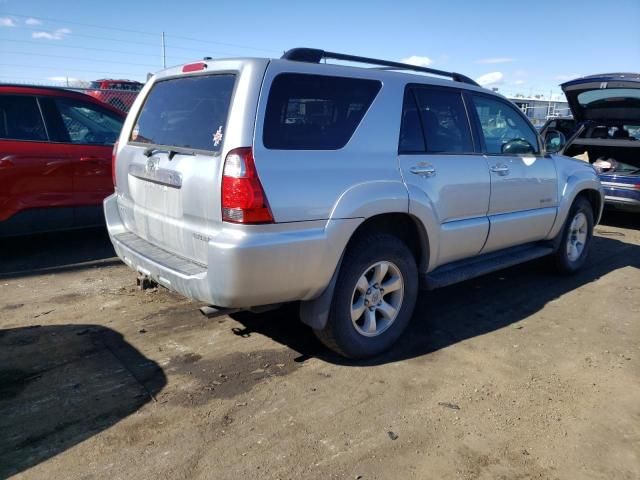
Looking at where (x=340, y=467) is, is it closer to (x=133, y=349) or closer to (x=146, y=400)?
(x=146, y=400)

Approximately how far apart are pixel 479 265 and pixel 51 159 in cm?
454

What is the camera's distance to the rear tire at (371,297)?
10.9 ft

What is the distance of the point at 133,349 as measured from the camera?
3.60m

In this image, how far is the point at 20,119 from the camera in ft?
17.9

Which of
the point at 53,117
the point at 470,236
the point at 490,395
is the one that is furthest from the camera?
the point at 53,117

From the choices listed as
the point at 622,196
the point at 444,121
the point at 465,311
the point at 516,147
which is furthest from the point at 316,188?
the point at 622,196

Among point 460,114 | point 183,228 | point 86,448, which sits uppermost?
point 460,114

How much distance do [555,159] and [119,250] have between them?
4220 millimetres

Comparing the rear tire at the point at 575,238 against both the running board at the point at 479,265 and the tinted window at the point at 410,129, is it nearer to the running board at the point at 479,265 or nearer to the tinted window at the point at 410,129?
the running board at the point at 479,265

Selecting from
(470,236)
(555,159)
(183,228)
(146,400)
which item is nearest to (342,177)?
(183,228)

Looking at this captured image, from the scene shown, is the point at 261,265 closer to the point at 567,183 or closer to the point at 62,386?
the point at 62,386

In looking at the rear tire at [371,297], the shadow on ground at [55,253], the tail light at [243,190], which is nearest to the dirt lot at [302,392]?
the rear tire at [371,297]

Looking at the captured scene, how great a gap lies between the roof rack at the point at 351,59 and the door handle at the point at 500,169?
29.6 inches

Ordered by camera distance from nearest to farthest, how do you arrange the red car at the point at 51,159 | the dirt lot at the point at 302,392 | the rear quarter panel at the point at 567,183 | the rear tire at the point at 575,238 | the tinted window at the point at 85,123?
the dirt lot at the point at 302,392 → the rear quarter panel at the point at 567,183 → the red car at the point at 51,159 → the rear tire at the point at 575,238 → the tinted window at the point at 85,123
